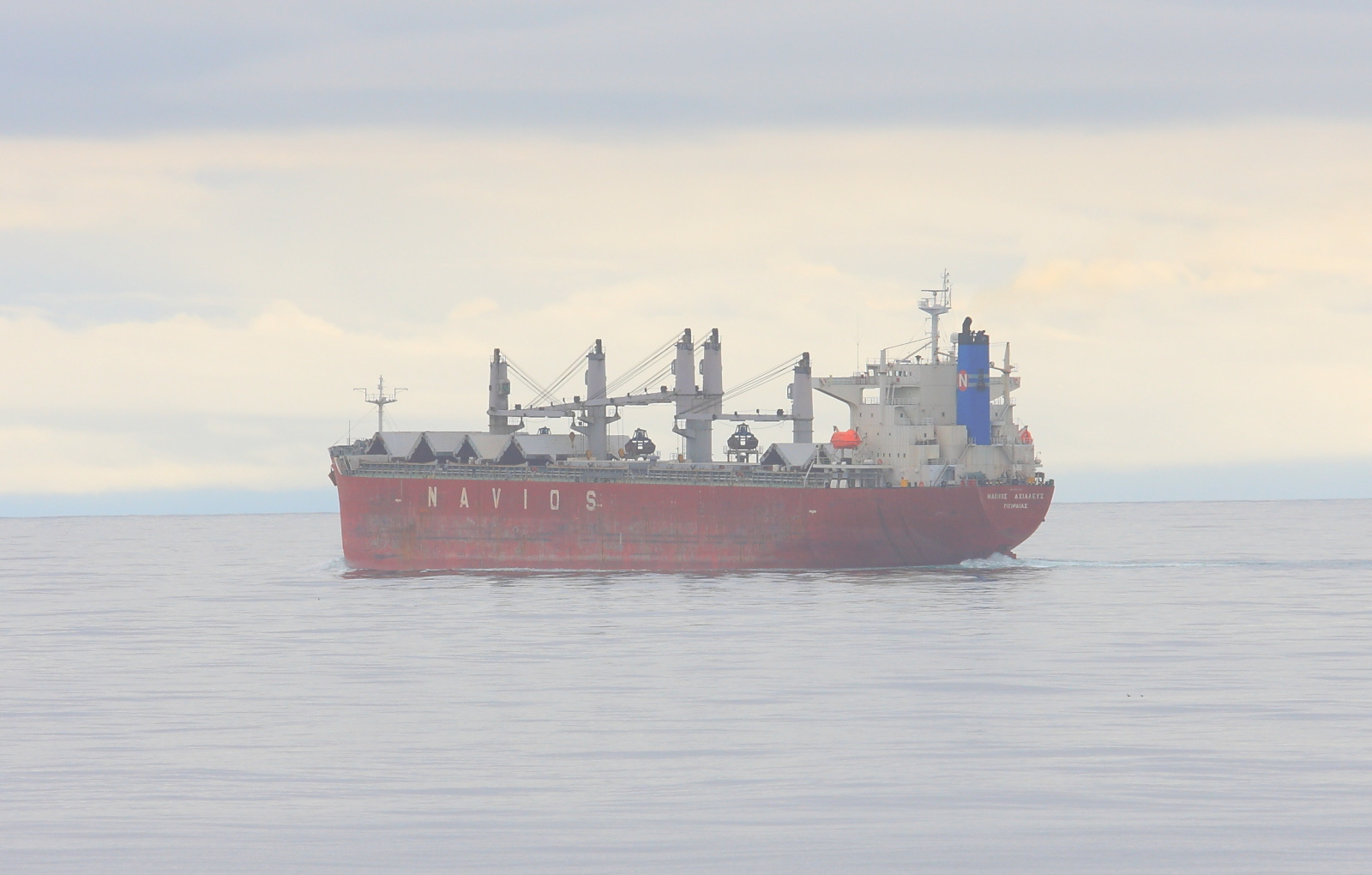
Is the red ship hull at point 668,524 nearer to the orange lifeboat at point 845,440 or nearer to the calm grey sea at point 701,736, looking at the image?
the orange lifeboat at point 845,440

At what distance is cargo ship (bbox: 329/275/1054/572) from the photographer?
6938 cm

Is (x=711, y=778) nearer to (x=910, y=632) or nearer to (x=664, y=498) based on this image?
(x=910, y=632)

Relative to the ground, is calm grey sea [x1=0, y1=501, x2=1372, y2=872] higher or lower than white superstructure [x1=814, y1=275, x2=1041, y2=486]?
lower

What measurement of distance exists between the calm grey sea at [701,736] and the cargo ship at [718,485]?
36.0 ft

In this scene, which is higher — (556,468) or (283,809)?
(556,468)

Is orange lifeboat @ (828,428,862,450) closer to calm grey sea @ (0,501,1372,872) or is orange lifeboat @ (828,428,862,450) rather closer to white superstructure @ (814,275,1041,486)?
white superstructure @ (814,275,1041,486)

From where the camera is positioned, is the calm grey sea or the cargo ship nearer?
the calm grey sea

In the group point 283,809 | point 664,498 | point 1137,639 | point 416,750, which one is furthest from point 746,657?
point 664,498

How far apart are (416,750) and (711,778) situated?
5.55m

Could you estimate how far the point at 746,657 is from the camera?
4034 centimetres

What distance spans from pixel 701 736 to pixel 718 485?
44.4m

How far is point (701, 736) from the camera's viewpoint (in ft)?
93.3

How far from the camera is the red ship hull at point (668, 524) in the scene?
68.8 m

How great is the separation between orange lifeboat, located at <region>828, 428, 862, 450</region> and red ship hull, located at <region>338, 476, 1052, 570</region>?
3.96 meters
